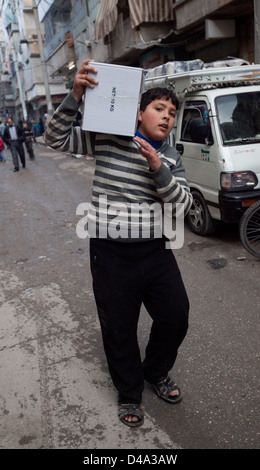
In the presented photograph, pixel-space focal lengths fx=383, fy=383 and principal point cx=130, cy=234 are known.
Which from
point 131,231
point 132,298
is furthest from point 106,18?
point 132,298

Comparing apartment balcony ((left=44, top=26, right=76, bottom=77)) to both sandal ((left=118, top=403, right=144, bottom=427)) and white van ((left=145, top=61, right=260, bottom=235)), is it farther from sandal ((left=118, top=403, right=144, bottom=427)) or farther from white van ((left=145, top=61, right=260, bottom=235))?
sandal ((left=118, top=403, right=144, bottom=427))

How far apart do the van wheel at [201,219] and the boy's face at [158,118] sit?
11.7ft

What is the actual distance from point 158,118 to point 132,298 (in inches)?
38.5

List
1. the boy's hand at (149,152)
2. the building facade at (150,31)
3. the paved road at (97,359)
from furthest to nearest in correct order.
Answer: the building facade at (150,31)
the paved road at (97,359)
the boy's hand at (149,152)

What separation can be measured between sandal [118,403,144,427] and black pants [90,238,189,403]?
1.4 inches

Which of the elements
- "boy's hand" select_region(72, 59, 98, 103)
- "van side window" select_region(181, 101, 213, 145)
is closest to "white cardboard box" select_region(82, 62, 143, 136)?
"boy's hand" select_region(72, 59, 98, 103)

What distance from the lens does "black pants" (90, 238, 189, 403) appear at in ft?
6.91

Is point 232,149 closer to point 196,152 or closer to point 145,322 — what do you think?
point 196,152

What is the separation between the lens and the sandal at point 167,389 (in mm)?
2454

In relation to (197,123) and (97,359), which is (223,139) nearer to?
(197,123)

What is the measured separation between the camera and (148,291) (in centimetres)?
220

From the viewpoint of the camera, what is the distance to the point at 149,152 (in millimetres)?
1719

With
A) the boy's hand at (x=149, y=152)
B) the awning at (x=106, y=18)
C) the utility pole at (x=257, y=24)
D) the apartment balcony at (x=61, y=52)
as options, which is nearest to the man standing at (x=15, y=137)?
the awning at (x=106, y=18)

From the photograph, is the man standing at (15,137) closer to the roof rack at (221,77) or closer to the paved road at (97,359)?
the paved road at (97,359)
